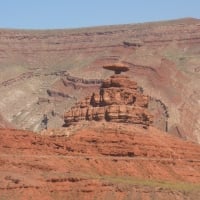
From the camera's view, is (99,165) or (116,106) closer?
(99,165)

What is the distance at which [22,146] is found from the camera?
78.5m

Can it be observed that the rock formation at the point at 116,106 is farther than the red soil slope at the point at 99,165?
Yes

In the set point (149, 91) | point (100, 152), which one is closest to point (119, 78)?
point (100, 152)

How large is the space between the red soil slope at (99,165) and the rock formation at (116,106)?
6.32ft

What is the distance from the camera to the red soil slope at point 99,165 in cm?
6962

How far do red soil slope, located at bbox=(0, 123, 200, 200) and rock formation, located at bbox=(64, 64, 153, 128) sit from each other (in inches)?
75.9

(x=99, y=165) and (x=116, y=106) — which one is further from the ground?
(x=116, y=106)

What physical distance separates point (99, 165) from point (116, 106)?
49.3 ft

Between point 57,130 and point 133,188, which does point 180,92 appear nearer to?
point 57,130

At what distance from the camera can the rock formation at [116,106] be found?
312 ft

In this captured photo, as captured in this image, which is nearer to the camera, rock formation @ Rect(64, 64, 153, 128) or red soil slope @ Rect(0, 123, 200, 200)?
red soil slope @ Rect(0, 123, 200, 200)

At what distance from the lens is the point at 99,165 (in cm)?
8150

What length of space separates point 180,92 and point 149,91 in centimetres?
901

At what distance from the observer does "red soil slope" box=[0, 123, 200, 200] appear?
6962 cm
